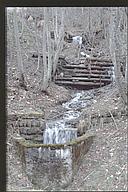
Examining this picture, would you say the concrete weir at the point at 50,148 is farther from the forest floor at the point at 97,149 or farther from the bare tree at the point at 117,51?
the bare tree at the point at 117,51

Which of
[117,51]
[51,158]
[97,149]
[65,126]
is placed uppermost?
[117,51]

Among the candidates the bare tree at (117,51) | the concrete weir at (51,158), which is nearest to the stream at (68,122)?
the concrete weir at (51,158)

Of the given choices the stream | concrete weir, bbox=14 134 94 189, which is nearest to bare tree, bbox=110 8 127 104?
the stream

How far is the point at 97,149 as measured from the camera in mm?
3094

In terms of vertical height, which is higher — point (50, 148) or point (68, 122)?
point (68, 122)

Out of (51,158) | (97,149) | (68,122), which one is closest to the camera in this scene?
(97,149)

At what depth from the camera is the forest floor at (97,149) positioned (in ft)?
9.41

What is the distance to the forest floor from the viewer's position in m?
2.87

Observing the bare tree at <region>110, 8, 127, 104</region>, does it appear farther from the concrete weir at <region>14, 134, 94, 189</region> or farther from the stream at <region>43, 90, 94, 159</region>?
the concrete weir at <region>14, 134, 94, 189</region>

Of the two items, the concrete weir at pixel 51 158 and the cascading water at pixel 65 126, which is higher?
the cascading water at pixel 65 126

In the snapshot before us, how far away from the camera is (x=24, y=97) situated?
151 inches

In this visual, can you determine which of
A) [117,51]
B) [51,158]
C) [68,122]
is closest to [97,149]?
[51,158]

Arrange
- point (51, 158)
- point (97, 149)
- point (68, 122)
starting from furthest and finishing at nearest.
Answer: point (68, 122) < point (51, 158) < point (97, 149)

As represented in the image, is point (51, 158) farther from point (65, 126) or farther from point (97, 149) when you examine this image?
point (65, 126)
